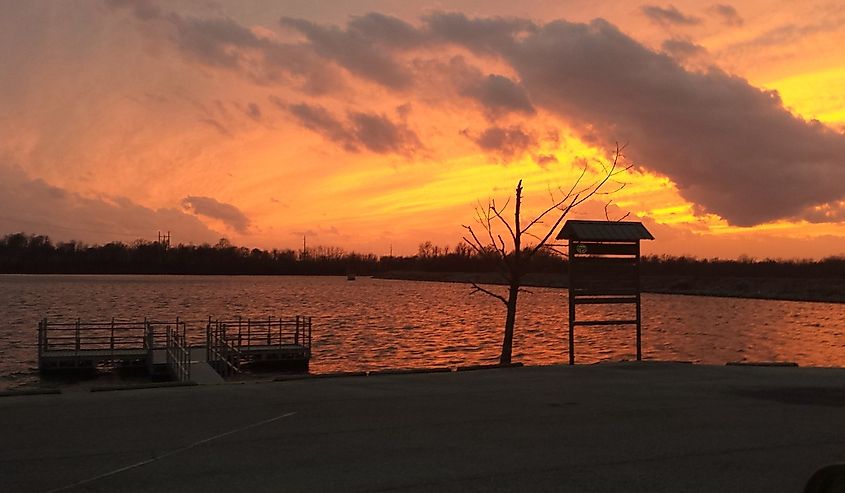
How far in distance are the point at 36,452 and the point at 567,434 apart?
661cm

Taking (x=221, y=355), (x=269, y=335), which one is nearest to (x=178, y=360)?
(x=221, y=355)

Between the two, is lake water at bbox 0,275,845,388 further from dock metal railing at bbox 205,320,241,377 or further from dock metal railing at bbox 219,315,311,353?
dock metal railing at bbox 205,320,241,377

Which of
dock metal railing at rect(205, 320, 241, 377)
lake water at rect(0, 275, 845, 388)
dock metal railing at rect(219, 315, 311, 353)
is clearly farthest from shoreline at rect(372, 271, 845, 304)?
dock metal railing at rect(205, 320, 241, 377)

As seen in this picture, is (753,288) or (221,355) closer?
(221,355)

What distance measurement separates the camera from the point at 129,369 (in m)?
32.2

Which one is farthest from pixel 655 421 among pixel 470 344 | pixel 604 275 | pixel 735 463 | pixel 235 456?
pixel 470 344

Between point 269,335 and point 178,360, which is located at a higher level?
point 269,335

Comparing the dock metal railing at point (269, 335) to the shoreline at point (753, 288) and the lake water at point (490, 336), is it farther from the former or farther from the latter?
the shoreline at point (753, 288)

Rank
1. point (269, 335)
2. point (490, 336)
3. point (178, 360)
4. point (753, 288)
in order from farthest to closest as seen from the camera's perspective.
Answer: point (753, 288) → point (490, 336) → point (269, 335) → point (178, 360)

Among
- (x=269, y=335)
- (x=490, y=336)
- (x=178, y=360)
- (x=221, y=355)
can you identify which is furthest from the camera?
(x=490, y=336)

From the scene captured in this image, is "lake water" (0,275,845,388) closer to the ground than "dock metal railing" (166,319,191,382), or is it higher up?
→ closer to the ground

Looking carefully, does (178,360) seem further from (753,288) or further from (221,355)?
(753,288)

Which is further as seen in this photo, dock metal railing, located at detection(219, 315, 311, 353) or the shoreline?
the shoreline

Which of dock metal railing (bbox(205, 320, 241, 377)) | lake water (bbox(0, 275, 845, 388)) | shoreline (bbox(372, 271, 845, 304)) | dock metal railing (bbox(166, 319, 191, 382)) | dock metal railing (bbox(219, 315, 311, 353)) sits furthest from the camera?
shoreline (bbox(372, 271, 845, 304))
